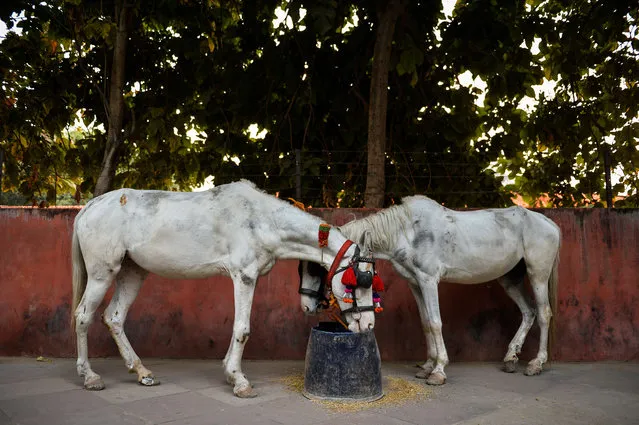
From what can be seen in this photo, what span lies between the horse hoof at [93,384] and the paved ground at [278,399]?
0.09m

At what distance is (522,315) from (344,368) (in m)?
2.63

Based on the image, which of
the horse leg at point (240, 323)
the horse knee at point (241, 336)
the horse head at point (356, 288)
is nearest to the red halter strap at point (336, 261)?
the horse head at point (356, 288)

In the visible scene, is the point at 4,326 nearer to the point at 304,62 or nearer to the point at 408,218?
the point at 408,218

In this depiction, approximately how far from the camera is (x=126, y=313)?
5793 millimetres

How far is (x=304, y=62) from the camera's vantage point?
9055mm

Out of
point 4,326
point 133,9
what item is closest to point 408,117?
point 133,9

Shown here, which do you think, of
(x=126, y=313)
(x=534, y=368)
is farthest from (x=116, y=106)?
(x=534, y=368)

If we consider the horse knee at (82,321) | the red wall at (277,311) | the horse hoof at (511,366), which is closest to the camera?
the horse knee at (82,321)

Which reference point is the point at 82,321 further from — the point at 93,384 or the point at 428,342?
the point at 428,342

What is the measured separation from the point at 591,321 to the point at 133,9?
7262 mm

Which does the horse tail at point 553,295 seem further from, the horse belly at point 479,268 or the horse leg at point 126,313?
the horse leg at point 126,313

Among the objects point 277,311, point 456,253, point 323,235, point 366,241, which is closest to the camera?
point 323,235

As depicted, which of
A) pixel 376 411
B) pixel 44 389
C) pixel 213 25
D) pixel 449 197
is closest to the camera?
pixel 376 411

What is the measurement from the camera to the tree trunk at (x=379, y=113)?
769 cm
